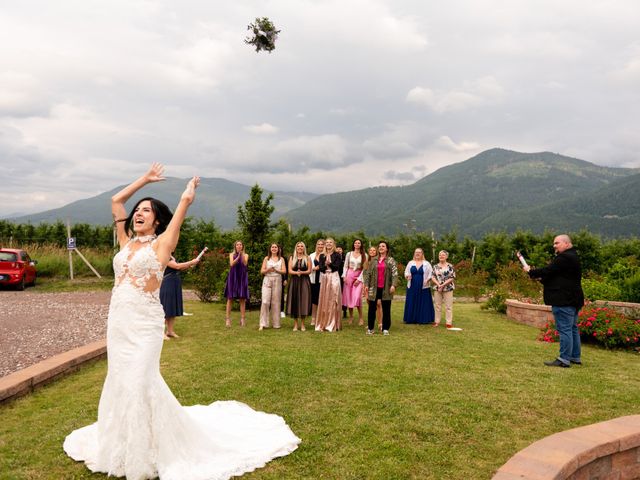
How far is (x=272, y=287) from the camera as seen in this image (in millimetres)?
10828

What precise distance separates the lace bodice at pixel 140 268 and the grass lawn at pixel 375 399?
5.09ft

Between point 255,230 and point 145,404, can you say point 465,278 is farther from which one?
point 145,404

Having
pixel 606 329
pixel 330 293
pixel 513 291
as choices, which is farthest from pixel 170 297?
pixel 513 291

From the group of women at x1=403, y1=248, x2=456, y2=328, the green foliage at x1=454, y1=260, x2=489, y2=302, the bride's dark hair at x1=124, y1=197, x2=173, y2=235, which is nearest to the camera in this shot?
the bride's dark hair at x1=124, y1=197, x2=173, y2=235

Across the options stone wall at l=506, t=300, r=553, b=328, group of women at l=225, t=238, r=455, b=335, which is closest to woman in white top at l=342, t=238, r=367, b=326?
group of women at l=225, t=238, r=455, b=335

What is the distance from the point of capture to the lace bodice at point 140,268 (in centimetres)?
395

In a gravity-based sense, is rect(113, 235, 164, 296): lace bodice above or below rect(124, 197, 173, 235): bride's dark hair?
below

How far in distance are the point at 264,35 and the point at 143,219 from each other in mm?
2244

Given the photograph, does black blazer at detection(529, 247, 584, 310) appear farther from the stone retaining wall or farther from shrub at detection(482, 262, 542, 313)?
shrub at detection(482, 262, 542, 313)

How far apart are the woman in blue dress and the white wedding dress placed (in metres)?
8.55

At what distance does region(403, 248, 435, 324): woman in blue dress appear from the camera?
12.3 m

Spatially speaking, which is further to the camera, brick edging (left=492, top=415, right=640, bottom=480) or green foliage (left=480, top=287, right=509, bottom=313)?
green foliage (left=480, top=287, right=509, bottom=313)

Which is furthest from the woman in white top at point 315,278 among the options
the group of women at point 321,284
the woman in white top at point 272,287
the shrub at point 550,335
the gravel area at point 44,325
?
the shrub at point 550,335

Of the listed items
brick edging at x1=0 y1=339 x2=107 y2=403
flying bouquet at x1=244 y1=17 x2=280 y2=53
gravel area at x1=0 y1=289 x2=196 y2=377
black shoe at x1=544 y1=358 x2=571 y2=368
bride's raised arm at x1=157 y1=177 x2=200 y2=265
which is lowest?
gravel area at x1=0 y1=289 x2=196 y2=377
